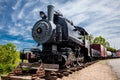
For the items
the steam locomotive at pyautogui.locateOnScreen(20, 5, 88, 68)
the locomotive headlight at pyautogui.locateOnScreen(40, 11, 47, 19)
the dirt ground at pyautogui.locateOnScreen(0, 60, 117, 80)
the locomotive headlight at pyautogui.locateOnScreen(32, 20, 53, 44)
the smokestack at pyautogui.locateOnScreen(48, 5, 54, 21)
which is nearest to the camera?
the dirt ground at pyautogui.locateOnScreen(0, 60, 117, 80)

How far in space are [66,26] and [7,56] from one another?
11.8 m

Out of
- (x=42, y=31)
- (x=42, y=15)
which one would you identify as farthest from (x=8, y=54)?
(x=42, y=31)

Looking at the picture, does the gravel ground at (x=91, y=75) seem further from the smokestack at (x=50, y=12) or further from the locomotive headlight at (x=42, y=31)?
the smokestack at (x=50, y=12)

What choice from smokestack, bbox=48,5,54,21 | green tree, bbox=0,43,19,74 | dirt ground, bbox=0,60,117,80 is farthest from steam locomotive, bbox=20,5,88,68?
green tree, bbox=0,43,19,74

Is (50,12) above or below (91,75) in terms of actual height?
above

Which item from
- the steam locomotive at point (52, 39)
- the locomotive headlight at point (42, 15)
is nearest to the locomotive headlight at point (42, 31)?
the steam locomotive at point (52, 39)

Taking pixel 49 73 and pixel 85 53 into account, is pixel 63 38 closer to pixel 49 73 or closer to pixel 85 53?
pixel 49 73

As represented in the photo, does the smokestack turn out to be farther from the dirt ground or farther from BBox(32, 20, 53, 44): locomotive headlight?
the dirt ground

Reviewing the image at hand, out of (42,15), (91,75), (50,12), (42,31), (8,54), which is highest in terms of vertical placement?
(50,12)

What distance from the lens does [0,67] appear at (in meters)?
15.1

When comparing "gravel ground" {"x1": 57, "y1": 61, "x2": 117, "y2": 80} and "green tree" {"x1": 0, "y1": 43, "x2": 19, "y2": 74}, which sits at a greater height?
"green tree" {"x1": 0, "y1": 43, "x2": 19, "y2": 74}

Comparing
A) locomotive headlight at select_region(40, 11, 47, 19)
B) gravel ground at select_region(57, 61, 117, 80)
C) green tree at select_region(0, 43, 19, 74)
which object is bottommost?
gravel ground at select_region(57, 61, 117, 80)

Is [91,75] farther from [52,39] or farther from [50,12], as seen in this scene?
[50,12]

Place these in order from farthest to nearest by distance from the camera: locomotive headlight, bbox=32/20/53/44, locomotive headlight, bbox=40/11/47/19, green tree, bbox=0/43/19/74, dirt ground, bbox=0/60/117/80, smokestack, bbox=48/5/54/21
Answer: green tree, bbox=0/43/19/74
locomotive headlight, bbox=40/11/47/19
smokestack, bbox=48/5/54/21
locomotive headlight, bbox=32/20/53/44
dirt ground, bbox=0/60/117/80
